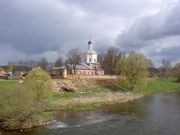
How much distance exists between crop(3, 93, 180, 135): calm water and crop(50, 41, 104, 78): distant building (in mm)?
47305

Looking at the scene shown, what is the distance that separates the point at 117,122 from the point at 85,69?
72221mm

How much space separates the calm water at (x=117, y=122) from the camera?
36.0 metres

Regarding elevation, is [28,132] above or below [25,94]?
below

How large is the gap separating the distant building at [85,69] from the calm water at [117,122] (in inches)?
1862

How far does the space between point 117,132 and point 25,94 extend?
12.7m

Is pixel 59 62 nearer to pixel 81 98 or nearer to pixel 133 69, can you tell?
pixel 133 69

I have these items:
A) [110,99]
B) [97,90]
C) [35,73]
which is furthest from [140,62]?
[35,73]

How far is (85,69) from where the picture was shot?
114 m

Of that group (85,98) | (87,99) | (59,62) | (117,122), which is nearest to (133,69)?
(85,98)

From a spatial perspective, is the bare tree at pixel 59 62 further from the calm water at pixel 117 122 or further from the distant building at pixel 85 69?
the calm water at pixel 117 122

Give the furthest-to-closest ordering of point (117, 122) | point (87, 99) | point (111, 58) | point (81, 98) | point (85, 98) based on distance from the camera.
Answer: point (111, 58)
point (85, 98)
point (81, 98)
point (87, 99)
point (117, 122)

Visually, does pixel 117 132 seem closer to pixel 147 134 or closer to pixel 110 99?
pixel 147 134

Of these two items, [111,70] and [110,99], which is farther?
[111,70]

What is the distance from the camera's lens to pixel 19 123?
3706cm
